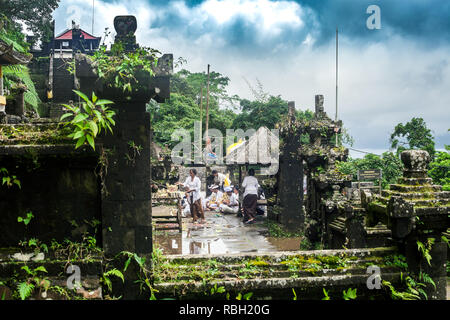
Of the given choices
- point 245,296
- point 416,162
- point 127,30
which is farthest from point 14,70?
point 416,162

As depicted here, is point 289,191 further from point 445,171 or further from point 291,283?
point 291,283

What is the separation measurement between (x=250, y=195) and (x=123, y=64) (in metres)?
10.2

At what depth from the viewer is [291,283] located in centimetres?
363

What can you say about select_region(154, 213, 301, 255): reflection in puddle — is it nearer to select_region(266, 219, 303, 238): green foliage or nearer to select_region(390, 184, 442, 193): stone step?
select_region(266, 219, 303, 238): green foliage

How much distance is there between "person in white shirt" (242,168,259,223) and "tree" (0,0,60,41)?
724 inches

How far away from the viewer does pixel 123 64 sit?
3447 millimetres

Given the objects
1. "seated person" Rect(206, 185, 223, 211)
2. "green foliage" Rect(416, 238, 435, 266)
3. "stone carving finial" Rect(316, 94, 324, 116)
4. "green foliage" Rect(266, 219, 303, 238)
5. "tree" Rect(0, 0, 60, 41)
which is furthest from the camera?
"tree" Rect(0, 0, 60, 41)

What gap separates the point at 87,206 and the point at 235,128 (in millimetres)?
25864

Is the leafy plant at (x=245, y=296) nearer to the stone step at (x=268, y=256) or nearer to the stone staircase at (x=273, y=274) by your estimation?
the stone staircase at (x=273, y=274)

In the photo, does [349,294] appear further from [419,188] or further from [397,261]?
[419,188]

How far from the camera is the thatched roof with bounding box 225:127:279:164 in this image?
15.6 meters

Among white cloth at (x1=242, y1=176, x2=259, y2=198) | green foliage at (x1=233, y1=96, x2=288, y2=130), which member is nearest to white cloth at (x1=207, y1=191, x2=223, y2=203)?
white cloth at (x1=242, y1=176, x2=259, y2=198)

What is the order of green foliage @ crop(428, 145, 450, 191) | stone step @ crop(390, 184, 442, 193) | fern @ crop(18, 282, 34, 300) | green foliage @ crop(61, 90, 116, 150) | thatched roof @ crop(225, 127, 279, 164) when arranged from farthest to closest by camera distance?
thatched roof @ crop(225, 127, 279, 164), green foliage @ crop(428, 145, 450, 191), stone step @ crop(390, 184, 442, 193), fern @ crop(18, 282, 34, 300), green foliage @ crop(61, 90, 116, 150)
